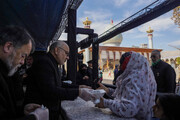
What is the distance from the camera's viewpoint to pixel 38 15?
13.1 feet

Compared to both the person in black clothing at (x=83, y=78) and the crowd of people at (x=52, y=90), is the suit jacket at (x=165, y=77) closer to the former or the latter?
the crowd of people at (x=52, y=90)

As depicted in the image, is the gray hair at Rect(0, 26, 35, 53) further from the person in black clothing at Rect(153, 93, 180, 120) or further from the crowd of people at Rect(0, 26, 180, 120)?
the person in black clothing at Rect(153, 93, 180, 120)

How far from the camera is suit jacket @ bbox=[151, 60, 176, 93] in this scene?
10.1 ft

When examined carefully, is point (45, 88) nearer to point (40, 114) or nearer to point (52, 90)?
point (52, 90)

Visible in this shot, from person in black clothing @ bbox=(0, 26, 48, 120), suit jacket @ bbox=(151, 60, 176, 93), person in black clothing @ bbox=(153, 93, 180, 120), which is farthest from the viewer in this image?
suit jacket @ bbox=(151, 60, 176, 93)

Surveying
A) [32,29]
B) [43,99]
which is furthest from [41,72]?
[32,29]

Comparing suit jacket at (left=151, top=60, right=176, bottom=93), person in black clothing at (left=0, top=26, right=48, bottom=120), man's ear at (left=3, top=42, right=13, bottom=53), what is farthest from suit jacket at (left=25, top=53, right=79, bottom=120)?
suit jacket at (left=151, top=60, right=176, bottom=93)

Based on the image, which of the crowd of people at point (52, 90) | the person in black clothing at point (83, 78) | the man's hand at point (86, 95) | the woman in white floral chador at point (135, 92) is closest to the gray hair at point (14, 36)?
the crowd of people at point (52, 90)

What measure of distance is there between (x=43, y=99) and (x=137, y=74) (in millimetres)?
1052

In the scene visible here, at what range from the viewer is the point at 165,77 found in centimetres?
316

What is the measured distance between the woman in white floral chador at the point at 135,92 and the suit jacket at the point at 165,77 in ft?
6.37

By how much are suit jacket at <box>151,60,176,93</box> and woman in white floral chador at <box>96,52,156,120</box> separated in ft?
6.37

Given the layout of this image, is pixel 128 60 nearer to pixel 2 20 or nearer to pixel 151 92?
pixel 151 92

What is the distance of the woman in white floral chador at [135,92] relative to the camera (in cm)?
129
